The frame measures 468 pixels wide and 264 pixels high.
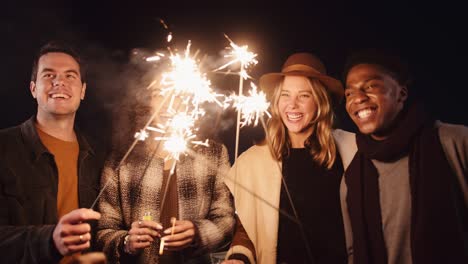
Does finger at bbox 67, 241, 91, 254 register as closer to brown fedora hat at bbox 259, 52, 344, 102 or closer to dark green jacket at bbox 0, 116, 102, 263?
dark green jacket at bbox 0, 116, 102, 263

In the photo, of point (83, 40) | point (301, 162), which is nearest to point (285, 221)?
point (301, 162)

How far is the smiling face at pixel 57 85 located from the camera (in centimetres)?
286

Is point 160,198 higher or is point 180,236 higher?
point 160,198

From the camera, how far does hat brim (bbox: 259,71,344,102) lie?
9.64ft

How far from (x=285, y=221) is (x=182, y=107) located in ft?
4.34

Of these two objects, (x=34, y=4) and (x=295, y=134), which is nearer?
(x=295, y=134)

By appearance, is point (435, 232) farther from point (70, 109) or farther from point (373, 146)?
point (70, 109)

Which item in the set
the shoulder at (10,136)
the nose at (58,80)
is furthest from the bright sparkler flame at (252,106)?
the shoulder at (10,136)

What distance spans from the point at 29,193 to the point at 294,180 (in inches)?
83.9

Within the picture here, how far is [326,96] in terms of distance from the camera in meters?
2.99

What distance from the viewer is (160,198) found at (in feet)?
9.21

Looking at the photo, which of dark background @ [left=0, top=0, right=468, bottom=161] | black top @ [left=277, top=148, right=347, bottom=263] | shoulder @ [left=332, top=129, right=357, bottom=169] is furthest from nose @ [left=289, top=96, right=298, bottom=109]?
dark background @ [left=0, top=0, right=468, bottom=161]

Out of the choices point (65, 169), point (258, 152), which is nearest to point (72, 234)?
point (65, 169)

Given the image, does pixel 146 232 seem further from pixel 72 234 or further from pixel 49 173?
pixel 49 173
